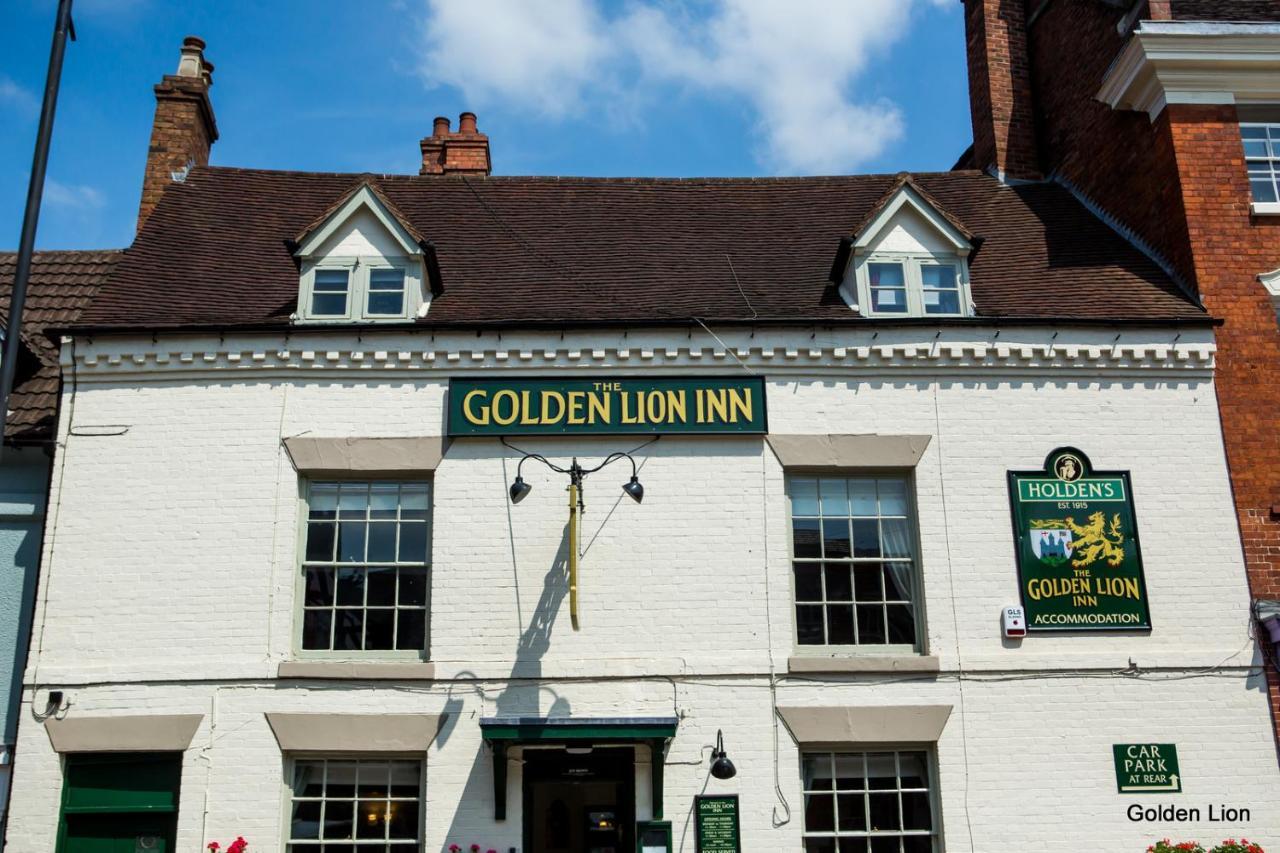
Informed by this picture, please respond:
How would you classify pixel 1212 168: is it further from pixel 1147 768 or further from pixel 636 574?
pixel 636 574

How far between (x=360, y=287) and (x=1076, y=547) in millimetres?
8257

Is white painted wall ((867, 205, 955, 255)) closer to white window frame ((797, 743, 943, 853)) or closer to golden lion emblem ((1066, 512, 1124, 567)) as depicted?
golden lion emblem ((1066, 512, 1124, 567))

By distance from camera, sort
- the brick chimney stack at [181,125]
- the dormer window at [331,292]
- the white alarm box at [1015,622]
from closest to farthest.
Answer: the white alarm box at [1015,622], the dormer window at [331,292], the brick chimney stack at [181,125]

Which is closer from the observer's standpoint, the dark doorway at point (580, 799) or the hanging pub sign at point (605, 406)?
the dark doorway at point (580, 799)

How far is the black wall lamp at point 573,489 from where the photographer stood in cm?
1107

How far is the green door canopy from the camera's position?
1076cm

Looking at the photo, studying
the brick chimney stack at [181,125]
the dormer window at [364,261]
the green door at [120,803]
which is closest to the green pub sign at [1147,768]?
the dormer window at [364,261]

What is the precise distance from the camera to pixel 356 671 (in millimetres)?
11125

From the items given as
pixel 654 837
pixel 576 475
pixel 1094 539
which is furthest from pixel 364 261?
pixel 1094 539

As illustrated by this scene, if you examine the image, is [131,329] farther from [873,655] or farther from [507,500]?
[873,655]

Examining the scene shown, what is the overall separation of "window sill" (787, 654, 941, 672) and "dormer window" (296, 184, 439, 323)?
5684mm

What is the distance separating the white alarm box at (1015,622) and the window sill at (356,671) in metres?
5.80

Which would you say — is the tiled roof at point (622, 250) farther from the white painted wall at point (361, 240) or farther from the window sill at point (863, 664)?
the window sill at point (863, 664)

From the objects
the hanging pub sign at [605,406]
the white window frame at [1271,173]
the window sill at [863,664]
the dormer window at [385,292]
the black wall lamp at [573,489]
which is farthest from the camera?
the white window frame at [1271,173]
